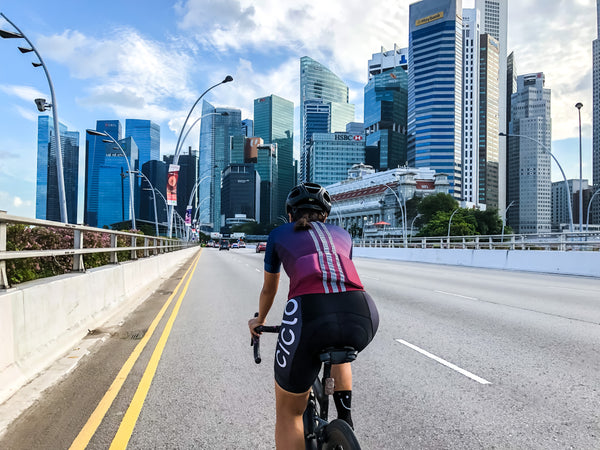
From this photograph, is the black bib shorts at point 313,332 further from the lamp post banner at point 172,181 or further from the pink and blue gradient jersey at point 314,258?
the lamp post banner at point 172,181

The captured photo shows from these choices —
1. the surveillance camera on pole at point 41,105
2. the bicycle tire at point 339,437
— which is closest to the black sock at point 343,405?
the bicycle tire at point 339,437

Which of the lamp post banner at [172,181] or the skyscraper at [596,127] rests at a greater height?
the skyscraper at [596,127]

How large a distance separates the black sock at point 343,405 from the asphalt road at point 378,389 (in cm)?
101

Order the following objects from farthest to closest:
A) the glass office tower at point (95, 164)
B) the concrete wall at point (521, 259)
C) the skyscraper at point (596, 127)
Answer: the skyscraper at point (596, 127) → the glass office tower at point (95, 164) → the concrete wall at point (521, 259)

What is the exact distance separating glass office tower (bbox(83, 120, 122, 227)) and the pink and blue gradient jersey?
300ft

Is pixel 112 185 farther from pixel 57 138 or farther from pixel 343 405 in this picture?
pixel 343 405

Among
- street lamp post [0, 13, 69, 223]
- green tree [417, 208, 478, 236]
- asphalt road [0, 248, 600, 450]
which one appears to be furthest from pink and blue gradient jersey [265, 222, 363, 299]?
green tree [417, 208, 478, 236]

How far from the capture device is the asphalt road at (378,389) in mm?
3572

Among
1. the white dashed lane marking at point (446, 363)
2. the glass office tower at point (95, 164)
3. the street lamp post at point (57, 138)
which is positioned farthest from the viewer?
the glass office tower at point (95, 164)

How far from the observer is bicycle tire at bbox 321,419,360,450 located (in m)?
2.12

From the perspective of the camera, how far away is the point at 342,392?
2.59m

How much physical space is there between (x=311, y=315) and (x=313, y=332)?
90 millimetres

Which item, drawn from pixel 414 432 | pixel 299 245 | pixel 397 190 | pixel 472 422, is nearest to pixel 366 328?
pixel 299 245

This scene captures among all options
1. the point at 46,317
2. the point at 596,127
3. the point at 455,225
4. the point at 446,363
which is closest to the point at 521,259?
the point at 446,363
